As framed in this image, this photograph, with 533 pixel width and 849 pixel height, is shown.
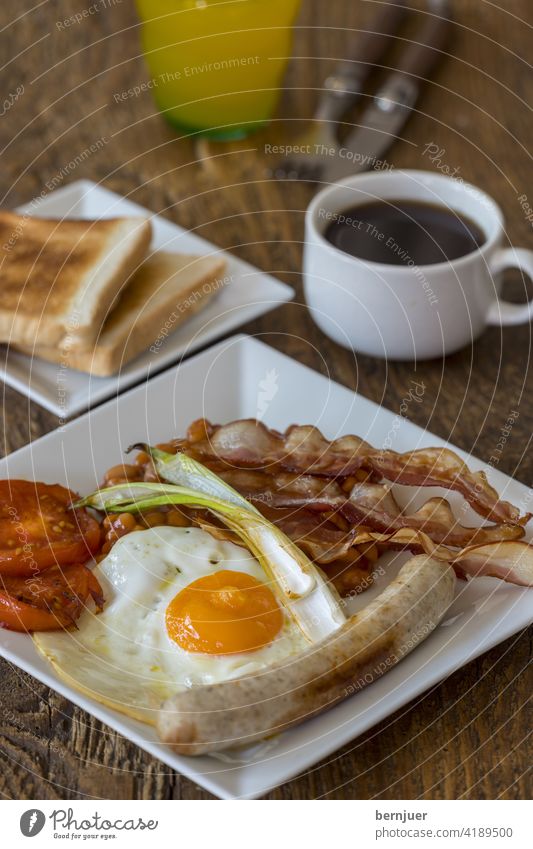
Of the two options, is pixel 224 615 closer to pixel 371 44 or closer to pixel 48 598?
pixel 48 598

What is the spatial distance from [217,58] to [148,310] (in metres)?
0.84

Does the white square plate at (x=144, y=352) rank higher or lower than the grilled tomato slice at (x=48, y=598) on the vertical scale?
higher

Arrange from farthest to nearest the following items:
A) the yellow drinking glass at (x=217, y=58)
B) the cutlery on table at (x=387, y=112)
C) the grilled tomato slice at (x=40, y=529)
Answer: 1. the cutlery on table at (x=387, y=112)
2. the yellow drinking glass at (x=217, y=58)
3. the grilled tomato slice at (x=40, y=529)

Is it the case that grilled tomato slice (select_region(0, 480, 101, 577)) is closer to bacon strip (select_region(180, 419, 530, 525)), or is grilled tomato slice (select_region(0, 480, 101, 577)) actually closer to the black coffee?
bacon strip (select_region(180, 419, 530, 525))

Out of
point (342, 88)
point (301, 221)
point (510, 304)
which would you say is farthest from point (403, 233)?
point (342, 88)

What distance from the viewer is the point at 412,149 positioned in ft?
9.86

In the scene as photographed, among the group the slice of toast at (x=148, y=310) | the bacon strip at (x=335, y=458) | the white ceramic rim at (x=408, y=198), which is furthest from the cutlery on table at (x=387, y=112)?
the bacon strip at (x=335, y=458)

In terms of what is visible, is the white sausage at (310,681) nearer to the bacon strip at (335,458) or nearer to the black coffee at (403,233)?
the bacon strip at (335,458)

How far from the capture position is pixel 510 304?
235cm

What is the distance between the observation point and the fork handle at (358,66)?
10.1 feet

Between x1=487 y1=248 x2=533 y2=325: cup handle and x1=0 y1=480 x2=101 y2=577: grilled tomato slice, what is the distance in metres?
1.06

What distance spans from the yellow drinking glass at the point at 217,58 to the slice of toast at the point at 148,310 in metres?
0.60

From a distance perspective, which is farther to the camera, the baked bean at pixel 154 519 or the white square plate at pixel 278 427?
the baked bean at pixel 154 519

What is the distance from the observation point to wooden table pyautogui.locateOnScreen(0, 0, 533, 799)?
145 centimetres
